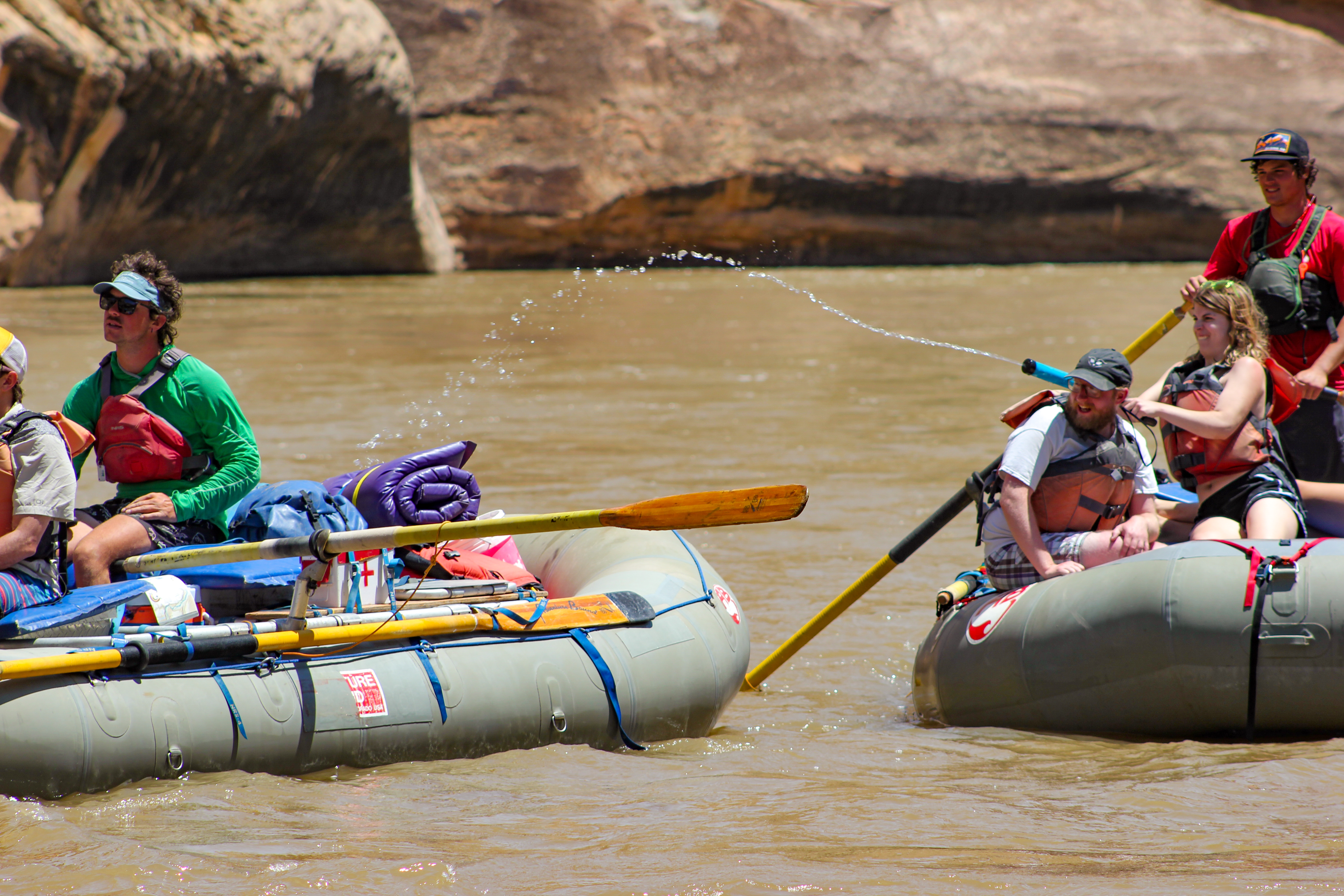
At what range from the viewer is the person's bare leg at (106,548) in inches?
162

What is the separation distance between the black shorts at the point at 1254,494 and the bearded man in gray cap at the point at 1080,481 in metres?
0.21

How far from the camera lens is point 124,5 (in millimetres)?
18781

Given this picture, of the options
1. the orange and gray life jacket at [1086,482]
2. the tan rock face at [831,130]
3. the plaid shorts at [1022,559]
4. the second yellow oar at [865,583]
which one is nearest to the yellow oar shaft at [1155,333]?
the second yellow oar at [865,583]

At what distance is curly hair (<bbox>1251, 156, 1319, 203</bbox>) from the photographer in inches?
195

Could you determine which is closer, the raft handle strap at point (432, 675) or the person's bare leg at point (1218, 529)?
the raft handle strap at point (432, 675)

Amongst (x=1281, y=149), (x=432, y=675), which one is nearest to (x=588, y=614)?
(x=432, y=675)

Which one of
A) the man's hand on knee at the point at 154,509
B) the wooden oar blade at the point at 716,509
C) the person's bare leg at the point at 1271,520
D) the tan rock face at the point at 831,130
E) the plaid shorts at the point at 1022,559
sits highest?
the tan rock face at the point at 831,130

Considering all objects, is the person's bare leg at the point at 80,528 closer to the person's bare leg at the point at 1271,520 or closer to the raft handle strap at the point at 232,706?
the raft handle strap at the point at 232,706

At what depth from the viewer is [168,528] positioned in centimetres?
437

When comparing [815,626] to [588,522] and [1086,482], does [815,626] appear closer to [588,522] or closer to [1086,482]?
[1086,482]

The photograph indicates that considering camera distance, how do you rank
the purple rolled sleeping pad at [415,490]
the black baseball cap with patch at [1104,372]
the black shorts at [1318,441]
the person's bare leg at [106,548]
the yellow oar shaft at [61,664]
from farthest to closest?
the black shorts at [1318,441], the purple rolled sleeping pad at [415,490], the black baseball cap with patch at [1104,372], the person's bare leg at [106,548], the yellow oar shaft at [61,664]

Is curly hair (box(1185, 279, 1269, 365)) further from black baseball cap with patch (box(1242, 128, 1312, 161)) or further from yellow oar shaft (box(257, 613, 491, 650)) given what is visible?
yellow oar shaft (box(257, 613, 491, 650))

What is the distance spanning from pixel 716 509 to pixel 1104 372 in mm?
1302

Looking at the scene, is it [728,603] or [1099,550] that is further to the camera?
[728,603]
